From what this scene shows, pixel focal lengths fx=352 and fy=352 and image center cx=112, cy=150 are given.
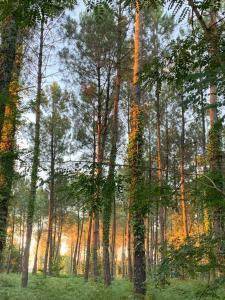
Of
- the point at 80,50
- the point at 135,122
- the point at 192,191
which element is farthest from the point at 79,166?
the point at 80,50

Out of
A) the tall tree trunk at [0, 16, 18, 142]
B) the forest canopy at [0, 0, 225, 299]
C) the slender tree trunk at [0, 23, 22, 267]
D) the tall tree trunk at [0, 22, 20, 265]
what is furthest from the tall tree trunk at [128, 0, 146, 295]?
the tall tree trunk at [0, 16, 18, 142]

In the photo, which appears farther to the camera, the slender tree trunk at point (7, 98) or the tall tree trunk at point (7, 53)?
the tall tree trunk at point (7, 53)

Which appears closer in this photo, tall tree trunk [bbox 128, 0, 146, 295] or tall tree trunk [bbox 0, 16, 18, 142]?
tall tree trunk [bbox 0, 16, 18, 142]

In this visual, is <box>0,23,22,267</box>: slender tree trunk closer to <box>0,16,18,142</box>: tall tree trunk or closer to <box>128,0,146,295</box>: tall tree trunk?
<box>0,16,18,142</box>: tall tree trunk

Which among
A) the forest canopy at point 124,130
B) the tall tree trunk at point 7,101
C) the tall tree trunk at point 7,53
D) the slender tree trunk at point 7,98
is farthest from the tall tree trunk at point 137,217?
the tall tree trunk at point 7,53

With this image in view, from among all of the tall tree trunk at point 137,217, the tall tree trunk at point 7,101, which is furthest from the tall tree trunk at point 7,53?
the tall tree trunk at point 137,217

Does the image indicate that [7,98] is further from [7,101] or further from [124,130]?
[124,130]

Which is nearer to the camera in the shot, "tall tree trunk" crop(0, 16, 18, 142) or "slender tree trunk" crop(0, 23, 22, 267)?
"slender tree trunk" crop(0, 23, 22, 267)

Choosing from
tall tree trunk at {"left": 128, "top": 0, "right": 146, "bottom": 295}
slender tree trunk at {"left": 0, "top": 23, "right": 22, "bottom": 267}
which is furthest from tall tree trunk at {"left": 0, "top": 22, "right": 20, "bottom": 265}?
tall tree trunk at {"left": 128, "top": 0, "right": 146, "bottom": 295}

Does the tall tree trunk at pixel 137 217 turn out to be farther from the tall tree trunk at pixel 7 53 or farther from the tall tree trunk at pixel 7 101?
the tall tree trunk at pixel 7 53

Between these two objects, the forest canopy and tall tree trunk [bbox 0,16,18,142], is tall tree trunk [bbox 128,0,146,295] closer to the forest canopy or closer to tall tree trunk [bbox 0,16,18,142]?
the forest canopy

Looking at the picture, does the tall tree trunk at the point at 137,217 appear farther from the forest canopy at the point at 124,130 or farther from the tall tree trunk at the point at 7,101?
the tall tree trunk at the point at 7,101

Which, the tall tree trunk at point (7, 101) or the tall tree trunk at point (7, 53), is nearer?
the tall tree trunk at point (7, 101)

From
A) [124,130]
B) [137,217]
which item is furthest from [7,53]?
[124,130]
